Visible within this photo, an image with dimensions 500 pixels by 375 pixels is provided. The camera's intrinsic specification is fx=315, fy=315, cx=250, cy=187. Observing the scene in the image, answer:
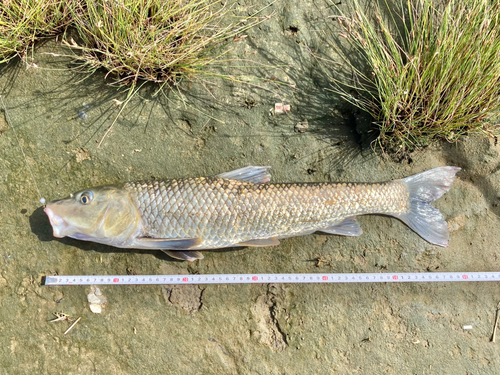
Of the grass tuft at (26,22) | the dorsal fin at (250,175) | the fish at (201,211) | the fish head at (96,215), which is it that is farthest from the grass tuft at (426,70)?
the grass tuft at (26,22)

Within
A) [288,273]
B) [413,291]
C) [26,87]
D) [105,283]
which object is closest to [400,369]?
[413,291]

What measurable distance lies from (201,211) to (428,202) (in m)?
2.18

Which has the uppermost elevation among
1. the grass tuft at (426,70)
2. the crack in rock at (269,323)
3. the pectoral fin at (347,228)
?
the grass tuft at (426,70)

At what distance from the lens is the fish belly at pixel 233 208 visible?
271cm

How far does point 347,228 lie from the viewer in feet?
9.71

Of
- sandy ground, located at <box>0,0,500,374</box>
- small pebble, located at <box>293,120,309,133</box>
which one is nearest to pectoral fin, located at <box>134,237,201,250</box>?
sandy ground, located at <box>0,0,500,374</box>

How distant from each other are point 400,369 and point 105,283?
2.93 metres

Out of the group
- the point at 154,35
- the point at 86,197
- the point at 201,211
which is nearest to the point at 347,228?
the point at 201,211

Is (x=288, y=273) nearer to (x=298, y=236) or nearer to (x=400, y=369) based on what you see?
(x=298, y=236)

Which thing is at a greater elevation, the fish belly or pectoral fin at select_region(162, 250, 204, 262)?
the fish belly

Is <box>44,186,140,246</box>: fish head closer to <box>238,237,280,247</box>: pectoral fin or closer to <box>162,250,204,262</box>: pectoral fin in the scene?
<box>162,250,204,262</box>: pectoral fin

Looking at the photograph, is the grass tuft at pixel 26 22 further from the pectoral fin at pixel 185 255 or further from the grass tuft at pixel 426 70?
the grass tuft at pixel 426 70

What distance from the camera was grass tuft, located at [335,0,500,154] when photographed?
2.79 meters

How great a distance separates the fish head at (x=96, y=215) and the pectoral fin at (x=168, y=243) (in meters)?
0.13
